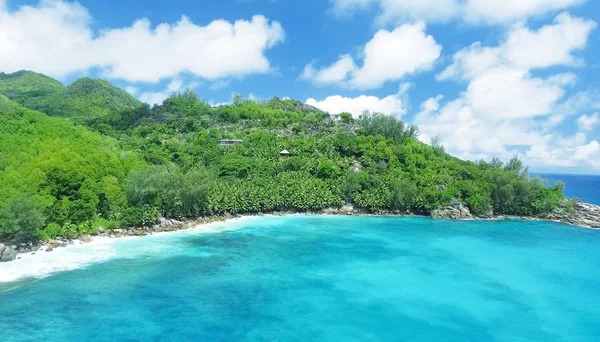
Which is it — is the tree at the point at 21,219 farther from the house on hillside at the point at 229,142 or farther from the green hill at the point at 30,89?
the green hill at the point at 30,89

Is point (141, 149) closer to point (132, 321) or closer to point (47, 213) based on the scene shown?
point (47, 213)

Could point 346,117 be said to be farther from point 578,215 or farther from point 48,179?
point 48,179

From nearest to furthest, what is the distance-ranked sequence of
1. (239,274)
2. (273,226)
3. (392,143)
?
(239,274), (273,226), (392,143)

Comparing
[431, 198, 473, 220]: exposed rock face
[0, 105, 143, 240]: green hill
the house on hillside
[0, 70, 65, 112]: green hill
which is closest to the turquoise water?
[0, 105, 143, 240]: green hill

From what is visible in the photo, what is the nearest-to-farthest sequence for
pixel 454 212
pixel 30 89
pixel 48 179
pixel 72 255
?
pixel 72 255 → pixel 48 179 → pixel 454 212 → pixel 30 89

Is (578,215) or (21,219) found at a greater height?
(578,215)

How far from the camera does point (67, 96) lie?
492ft

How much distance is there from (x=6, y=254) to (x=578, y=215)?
90737 millimetres

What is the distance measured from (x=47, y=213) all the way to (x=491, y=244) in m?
55.3

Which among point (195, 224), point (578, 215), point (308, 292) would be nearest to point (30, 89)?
point (195, 224)

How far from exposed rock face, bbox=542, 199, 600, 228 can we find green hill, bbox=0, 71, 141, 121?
131231 millimetres

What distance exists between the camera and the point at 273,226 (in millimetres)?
55562

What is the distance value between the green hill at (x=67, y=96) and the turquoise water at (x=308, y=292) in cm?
10047

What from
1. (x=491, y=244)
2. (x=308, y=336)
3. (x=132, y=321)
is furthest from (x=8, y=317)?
(x=491, y=244)
